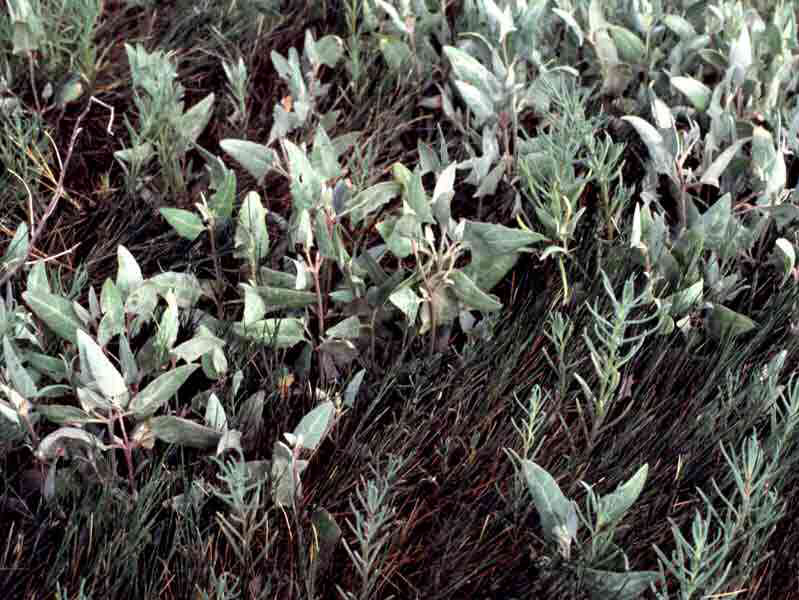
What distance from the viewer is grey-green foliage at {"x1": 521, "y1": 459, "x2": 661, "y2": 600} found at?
4.25 ft

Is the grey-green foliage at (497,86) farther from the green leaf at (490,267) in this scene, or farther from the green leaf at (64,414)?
the green leaf at (64,414)

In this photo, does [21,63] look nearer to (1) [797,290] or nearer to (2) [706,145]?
(2) [706,145]

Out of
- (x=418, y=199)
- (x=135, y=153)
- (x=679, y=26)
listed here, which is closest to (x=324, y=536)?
(x=418, y=199)

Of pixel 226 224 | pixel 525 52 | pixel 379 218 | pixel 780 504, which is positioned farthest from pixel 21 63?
pixel 780 504

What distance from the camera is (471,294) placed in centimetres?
164

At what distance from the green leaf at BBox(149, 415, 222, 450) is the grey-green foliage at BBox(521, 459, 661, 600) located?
1.53ft

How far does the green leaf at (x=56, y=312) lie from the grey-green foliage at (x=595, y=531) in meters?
0.73

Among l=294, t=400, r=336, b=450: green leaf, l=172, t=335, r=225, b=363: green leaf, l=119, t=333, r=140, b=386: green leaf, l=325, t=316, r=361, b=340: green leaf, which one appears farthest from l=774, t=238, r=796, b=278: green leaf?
l=119, t=333, r=140, b=386: green leaf

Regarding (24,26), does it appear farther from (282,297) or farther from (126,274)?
(282,297)

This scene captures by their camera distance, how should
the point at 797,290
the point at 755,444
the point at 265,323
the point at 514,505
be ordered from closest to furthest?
the point at 755,444, the point at 514,505, the point at 265,323, the point at 797,290

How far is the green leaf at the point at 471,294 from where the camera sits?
1628 millimetres

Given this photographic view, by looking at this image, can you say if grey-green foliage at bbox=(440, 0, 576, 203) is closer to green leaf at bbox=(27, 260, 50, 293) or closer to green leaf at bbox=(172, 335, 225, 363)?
green leaf at bbox=(172, 335, 225, 363)

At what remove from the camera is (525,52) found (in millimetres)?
2102

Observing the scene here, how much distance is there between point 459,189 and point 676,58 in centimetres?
58
